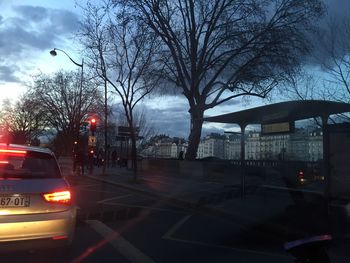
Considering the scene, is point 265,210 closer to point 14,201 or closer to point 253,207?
point 253,207

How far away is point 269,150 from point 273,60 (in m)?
15.1

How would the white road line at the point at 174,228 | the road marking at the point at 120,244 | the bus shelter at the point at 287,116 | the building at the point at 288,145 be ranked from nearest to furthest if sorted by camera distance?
1. the road marking at the point at 120,244
2. the white road line at the point at 174,228
3. the bus shelter at the point at 287,116
4. the building at the point at 288,145

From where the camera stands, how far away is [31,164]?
725 cm

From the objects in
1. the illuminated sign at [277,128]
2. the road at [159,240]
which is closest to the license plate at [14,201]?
the road at [159,240]

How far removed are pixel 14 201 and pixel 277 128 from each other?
8.87m

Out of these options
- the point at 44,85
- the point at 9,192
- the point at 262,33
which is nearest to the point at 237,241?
the point at 9,192

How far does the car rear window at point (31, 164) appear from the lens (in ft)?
22.8

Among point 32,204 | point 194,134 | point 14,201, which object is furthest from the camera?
point 194,134

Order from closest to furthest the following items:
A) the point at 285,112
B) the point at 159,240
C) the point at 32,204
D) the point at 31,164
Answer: the point at 32,204, the point at 31,164, the point at 159,240, the point at 285,112

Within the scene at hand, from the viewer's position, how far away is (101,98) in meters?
53.4

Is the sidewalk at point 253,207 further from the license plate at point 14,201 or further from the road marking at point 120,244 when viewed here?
the license plate at point 14,201

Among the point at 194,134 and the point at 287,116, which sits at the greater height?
the point at 194,134

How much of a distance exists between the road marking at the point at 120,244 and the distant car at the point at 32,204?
46.5 inches

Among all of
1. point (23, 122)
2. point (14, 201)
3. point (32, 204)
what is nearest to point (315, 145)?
Answer: point (32, 204)
